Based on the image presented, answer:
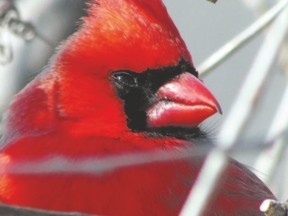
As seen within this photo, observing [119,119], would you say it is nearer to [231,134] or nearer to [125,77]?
[125,77]

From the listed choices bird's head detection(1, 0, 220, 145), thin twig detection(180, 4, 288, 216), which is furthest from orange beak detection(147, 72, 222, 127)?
thin twig detection(180, 4, 288, 216)

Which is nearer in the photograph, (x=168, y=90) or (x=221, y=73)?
(x=168, y=90)

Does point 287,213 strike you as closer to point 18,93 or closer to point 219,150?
point 219,150

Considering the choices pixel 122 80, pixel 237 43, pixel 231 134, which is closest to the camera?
pixel 231 134

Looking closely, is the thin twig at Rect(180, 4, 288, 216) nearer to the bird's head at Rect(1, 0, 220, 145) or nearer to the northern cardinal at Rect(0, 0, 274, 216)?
the northern cardinal at Rect(0, 0, 274, 216)

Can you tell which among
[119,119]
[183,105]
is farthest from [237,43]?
[119,119]

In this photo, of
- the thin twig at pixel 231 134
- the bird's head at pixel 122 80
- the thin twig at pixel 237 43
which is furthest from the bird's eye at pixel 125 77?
the thin twig at pixel 231 134

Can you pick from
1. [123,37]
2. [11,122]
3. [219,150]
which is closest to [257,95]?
[219,150]
